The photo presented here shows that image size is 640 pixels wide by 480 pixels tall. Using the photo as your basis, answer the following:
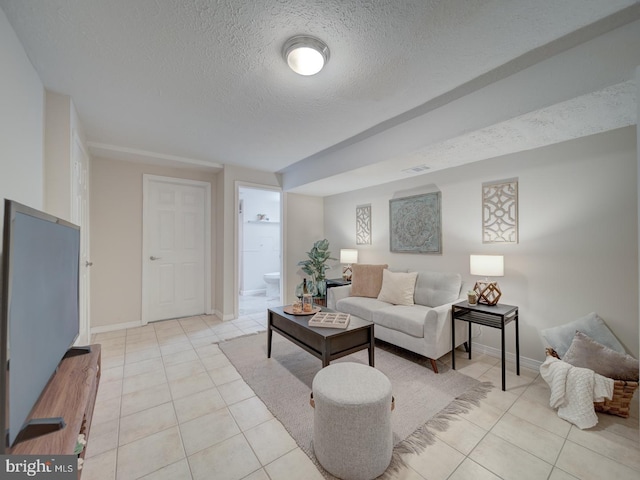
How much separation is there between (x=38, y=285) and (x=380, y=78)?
221 cm

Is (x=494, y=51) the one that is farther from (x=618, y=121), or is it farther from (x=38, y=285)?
(x=38, y=285)

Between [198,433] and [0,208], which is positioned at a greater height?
[0,208]

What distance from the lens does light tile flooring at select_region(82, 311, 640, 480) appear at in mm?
1382

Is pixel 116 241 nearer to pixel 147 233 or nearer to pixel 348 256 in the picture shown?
pixel 147 233

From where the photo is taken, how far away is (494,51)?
1.59 metres

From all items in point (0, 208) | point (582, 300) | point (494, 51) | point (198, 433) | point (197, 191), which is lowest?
point (198, 433)

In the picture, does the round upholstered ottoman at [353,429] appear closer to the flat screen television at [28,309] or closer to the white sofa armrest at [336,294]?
the flat screen television at [28,309]

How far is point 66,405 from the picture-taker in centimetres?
112

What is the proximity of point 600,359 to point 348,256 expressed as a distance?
2.93 metres

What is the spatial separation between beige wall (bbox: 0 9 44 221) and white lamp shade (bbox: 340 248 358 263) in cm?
345

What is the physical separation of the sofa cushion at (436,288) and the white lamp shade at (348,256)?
1232mm

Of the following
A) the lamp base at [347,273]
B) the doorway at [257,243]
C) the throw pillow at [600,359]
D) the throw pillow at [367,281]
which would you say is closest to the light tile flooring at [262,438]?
the throw pillow at [600,359]

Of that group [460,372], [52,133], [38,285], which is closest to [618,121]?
[460,372]

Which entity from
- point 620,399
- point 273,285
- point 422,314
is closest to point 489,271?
point 422,314
